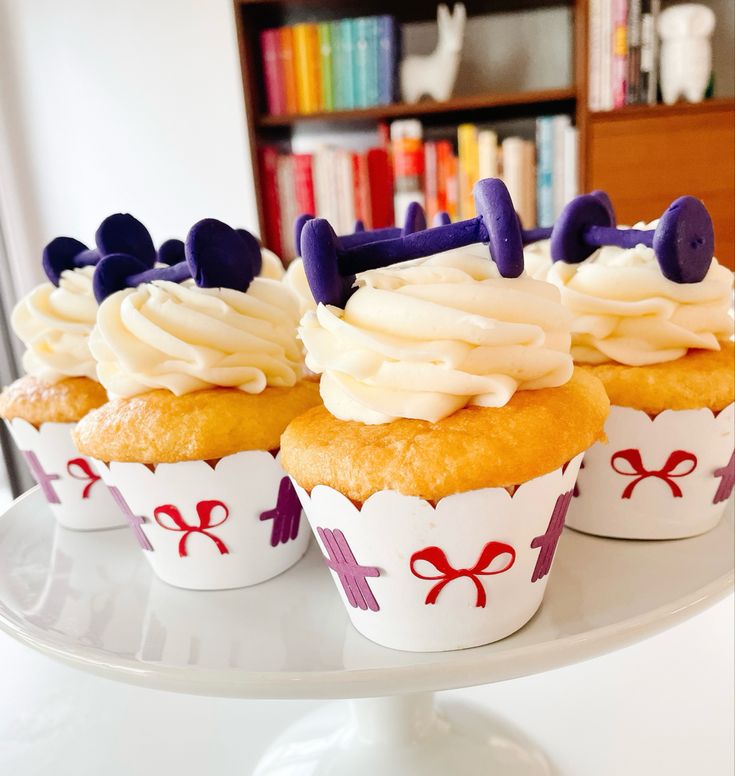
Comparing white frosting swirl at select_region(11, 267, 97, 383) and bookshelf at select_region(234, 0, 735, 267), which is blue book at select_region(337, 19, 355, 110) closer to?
bookshelf at select_region(234, 0, 735, 267)

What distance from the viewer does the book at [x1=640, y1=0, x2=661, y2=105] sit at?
2287mm

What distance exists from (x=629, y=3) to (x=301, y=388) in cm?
200

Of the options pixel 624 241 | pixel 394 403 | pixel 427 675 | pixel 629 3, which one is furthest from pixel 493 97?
pixel 427 675

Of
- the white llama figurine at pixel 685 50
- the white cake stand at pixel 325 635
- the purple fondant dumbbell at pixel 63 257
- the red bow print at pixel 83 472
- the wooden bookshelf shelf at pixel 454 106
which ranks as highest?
the white llama figurine at pixel 685 50

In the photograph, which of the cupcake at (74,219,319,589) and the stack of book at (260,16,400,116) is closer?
the cupcake at (74,219,319,589)

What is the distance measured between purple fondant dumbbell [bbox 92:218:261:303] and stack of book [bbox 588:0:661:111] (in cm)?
179

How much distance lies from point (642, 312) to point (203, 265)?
0.57 m

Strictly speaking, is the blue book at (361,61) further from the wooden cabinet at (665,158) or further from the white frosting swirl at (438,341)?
the white frosting swirl at (438,341)

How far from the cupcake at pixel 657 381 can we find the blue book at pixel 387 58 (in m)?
1.80

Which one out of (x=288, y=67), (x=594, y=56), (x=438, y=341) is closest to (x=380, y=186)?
(x=288, y=67)

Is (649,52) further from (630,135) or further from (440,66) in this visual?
(440,66)

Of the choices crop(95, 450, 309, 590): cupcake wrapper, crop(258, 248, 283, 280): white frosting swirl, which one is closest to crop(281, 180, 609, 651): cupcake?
crop(95, 450, 309, 590): cupcake wrapper

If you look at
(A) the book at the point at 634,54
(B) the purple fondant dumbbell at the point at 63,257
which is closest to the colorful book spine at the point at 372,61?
(A) the book at the point at 634,54

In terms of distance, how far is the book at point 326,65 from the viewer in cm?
256
